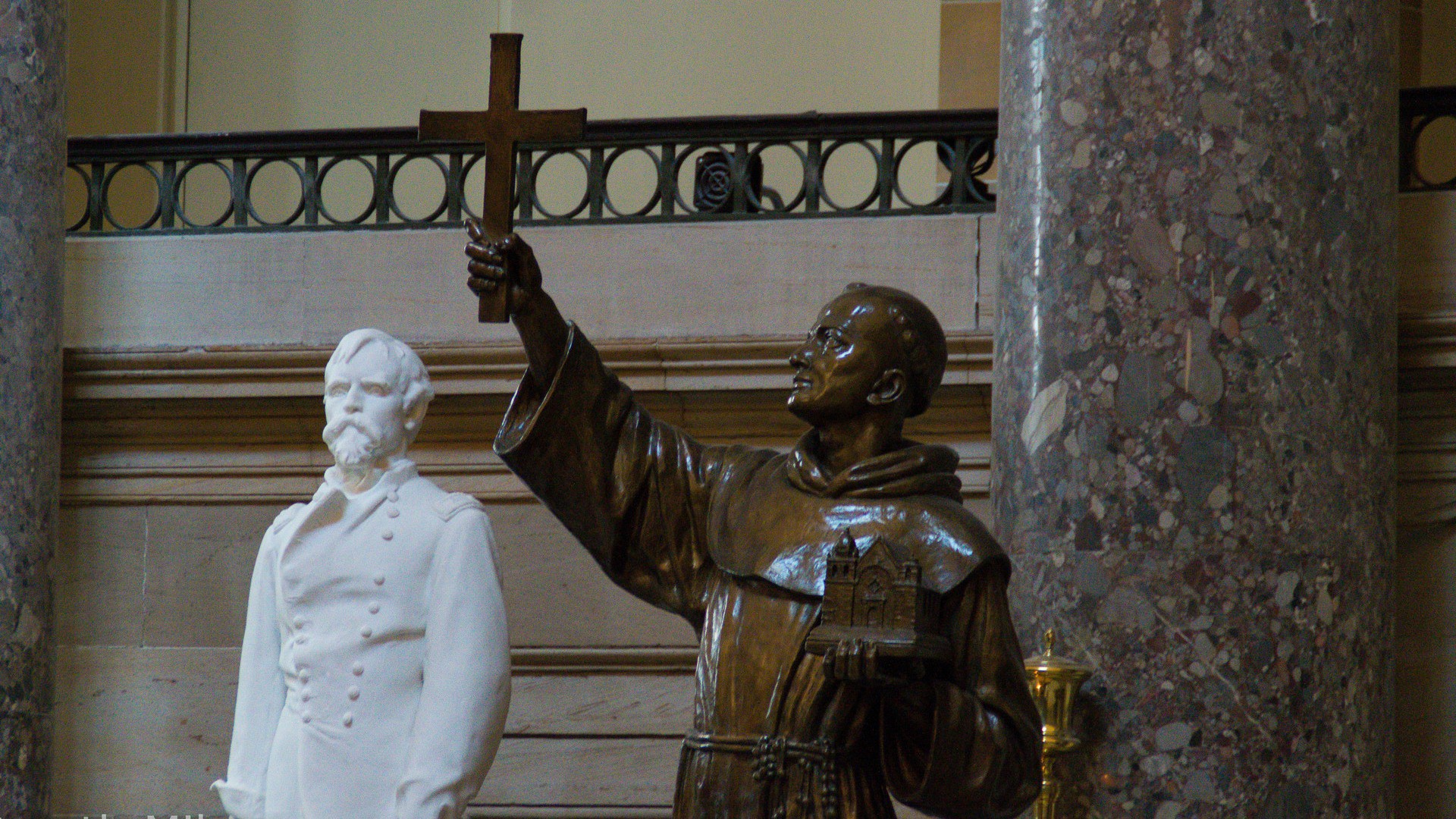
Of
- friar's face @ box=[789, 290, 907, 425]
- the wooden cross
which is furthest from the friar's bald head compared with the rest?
the wooden cross

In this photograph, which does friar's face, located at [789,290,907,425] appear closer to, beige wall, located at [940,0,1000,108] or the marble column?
the marble column

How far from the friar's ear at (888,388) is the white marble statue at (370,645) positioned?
1.27m

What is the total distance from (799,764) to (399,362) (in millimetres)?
1648

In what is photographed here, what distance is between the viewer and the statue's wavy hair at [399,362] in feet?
15.3

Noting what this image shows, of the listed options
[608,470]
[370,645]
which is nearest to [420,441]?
[370,645]

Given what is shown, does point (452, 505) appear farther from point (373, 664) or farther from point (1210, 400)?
point (1210, 400)

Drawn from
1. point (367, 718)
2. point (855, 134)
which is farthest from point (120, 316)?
point (367, 718)

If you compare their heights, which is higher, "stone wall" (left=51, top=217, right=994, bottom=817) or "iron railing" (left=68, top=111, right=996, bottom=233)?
"iron railing" (left=68, top=111, right=996, bottom=233)

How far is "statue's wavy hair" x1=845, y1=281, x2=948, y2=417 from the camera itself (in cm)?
352

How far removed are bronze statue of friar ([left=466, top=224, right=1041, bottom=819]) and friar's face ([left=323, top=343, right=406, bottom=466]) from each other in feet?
3.03

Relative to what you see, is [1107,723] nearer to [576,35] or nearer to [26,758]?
[26,758]

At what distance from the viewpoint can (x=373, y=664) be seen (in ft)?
14.5

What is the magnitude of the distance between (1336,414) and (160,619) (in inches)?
142

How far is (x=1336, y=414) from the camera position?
4801 mm
